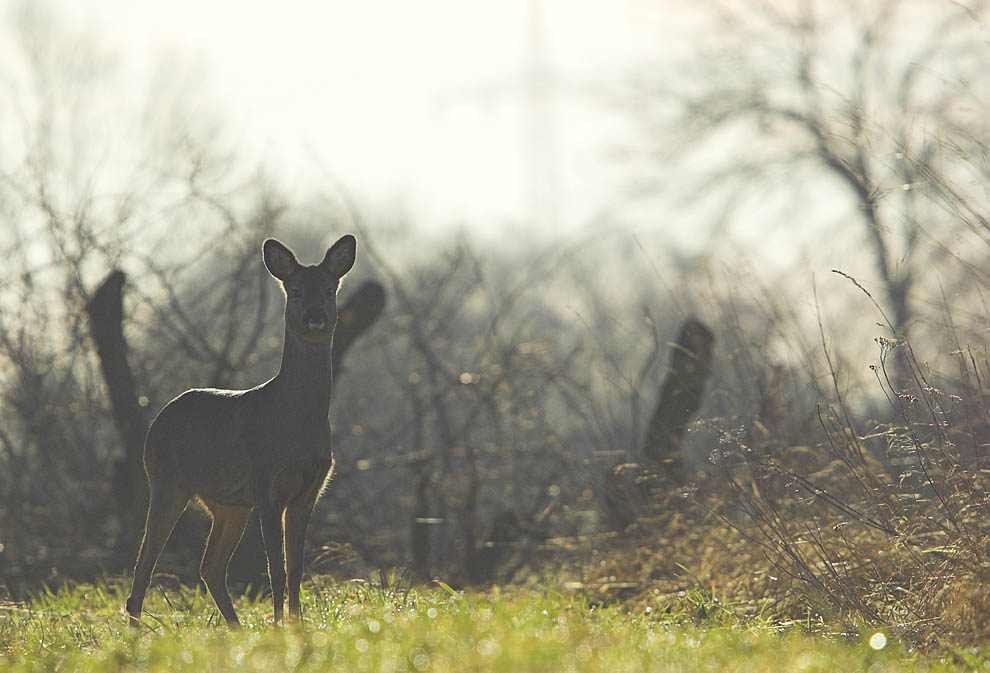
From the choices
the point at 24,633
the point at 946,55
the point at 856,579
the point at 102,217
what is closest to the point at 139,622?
the point at 24,633

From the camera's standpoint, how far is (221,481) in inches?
226

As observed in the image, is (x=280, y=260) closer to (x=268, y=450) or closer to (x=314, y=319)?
(x=314, y=319)

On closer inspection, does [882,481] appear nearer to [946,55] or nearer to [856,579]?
[856,579]

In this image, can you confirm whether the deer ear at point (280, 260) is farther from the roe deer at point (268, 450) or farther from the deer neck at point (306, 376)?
the deer neck at point (306, 376)

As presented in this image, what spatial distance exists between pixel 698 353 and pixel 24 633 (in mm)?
5892

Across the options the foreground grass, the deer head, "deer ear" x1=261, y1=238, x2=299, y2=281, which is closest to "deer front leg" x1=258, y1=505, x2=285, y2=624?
the foreground grass

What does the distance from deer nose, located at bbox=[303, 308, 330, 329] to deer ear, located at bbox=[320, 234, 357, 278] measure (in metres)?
0.34

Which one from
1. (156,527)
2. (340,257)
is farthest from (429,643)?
(340,257)

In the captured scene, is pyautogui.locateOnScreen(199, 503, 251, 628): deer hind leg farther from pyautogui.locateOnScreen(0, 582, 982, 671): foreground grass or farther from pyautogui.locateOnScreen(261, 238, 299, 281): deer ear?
pyautogui.locateOnScreen(261, 238, 299, 281): deer ear

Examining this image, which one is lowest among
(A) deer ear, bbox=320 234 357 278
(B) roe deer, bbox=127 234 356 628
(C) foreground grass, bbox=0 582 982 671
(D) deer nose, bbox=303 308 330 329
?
(C) foreground grass, bbox=0 582 982 671

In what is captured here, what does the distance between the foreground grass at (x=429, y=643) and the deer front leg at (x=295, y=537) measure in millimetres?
250

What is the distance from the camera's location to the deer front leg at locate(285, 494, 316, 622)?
18.2 feet

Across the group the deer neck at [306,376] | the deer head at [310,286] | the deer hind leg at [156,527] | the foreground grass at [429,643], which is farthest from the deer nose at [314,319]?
the foreground grass at [429,643]

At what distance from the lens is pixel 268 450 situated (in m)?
5.52
